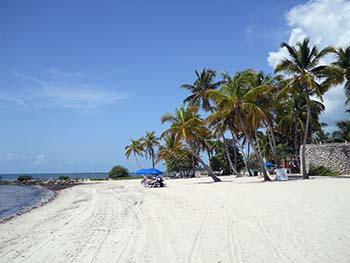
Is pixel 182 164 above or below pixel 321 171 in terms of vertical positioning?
above

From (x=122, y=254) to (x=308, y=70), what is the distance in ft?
70.0

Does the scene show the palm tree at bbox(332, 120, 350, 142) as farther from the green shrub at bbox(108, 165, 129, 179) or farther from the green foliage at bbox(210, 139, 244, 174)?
the green shrub at bbox(108, 165, 129, 179)

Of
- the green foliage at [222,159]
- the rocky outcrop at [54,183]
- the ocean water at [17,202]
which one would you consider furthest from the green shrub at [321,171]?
the rocky outcrop at [54,183]

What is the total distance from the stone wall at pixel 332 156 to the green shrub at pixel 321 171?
27 cm

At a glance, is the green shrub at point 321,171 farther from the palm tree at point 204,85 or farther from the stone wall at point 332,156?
the palm tree at point 204,85

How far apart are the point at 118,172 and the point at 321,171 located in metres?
45.1

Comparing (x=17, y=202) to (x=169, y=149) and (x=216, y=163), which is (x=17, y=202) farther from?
(x=216, y=163)

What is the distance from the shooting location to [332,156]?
1001 inches

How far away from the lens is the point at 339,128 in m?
41.7

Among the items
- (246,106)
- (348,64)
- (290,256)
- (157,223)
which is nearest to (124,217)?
(157,223)

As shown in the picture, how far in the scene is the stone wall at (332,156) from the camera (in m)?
24.7

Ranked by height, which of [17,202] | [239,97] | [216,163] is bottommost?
[17,202]

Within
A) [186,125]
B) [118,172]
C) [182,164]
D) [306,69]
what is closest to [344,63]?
[306,69]

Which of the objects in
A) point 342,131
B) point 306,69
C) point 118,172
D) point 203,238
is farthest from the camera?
point 118,172
